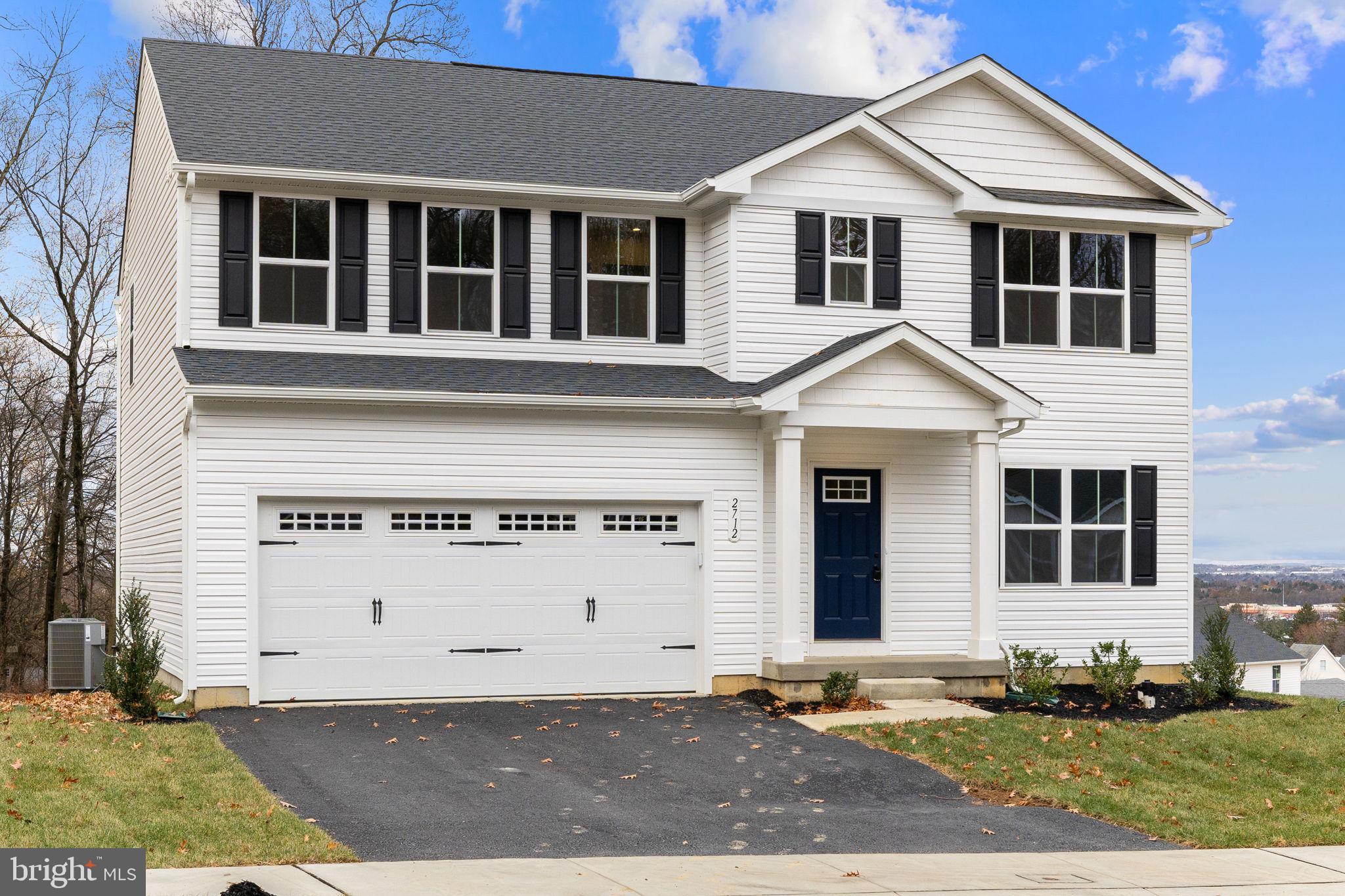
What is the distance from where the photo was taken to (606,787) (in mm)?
11539

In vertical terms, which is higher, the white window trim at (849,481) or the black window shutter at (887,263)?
the black window shutter at (887,263)

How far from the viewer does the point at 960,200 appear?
1798cm

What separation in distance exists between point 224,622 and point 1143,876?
9.79 m

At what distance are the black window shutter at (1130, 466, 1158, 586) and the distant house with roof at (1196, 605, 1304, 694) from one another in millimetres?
26954

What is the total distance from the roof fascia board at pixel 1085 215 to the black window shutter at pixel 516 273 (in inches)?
214

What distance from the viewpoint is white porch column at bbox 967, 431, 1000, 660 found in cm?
1691

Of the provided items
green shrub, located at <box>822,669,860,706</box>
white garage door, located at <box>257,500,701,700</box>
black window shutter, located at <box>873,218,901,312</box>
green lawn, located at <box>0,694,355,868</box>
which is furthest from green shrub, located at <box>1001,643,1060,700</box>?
green lawn, located at <box>0,694,355,868</box>

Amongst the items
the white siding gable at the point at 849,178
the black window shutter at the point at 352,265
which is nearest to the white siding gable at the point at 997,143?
the white siding gable at the point at 849,178

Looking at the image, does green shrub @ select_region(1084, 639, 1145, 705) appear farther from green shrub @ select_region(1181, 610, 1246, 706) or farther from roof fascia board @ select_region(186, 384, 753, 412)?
roof fascia board @ select_region(186, 384, 753, 412)

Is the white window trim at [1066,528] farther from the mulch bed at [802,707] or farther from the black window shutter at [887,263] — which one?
the mulch bed at [802,707]

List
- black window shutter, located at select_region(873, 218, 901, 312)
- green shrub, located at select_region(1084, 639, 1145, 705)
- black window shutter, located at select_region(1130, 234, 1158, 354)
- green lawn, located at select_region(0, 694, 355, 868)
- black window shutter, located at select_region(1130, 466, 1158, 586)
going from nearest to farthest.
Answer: green lawn, located at select_region(0, 694, 355, 868) → green shrub, located at select_region(1084, 639, 1145, 705) → black window shutter, located at select_region(873, 218, 901, 312) → black window shutter, located at select_region(1130, 466, 1158, 586) → black window shutter, located at select_region(1130, 234, 1158, 354)

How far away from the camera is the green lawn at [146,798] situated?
8.77 m

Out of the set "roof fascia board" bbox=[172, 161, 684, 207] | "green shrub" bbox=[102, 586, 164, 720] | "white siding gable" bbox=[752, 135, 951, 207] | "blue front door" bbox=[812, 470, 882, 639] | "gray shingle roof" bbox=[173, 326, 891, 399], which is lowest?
"green shrub" bbox=[102, 586, 164, 720]

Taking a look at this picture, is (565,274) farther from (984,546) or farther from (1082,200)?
(1082,200)
